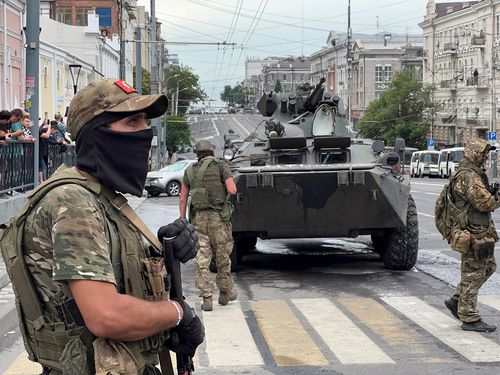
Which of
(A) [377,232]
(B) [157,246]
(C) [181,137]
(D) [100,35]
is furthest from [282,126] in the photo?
(C) [181,137]

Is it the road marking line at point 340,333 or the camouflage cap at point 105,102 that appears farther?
the road marking line at point 340,333

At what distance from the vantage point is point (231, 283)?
10.3 m

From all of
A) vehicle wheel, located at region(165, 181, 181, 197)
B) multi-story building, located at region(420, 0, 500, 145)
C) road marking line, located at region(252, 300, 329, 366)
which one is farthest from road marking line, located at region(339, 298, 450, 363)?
multi-story building, located at region(420, 0, 500, 145)

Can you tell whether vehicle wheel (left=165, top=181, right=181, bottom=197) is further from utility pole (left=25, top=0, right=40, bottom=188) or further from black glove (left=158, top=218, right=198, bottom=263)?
black glove (left=158, top=218, right=198, bottom=263)

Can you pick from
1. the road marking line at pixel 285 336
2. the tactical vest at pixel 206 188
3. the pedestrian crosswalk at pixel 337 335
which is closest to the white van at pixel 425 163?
the pedestrian crosswalk at pixel 337 335

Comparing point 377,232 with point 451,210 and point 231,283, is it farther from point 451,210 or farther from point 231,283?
point 451,210

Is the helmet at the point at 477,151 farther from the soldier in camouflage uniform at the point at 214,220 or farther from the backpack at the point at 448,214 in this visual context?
the soldier in camouflage uniform at the point at 214,220

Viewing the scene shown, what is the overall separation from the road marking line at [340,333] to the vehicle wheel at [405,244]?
2.31m

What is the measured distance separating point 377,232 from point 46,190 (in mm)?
9901

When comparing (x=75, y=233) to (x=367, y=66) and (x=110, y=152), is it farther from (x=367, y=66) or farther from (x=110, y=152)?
(x=367, y=66)

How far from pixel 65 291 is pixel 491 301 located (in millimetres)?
7881

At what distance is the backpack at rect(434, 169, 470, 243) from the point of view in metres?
8.76

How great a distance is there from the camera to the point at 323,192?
39.2ft

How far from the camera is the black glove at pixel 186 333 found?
3.36 metres
